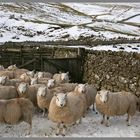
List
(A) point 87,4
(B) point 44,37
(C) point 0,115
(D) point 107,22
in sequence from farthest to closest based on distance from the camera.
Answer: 1. (A) point 87,4
2. (D) point 107,22
3. (B) point 44,37
4. (C) point 0,115

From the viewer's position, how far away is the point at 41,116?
50.2ft

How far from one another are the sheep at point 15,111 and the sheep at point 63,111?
0.85 metres

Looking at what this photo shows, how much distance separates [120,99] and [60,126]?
2658 mm

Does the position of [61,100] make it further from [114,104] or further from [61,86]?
[61,86]

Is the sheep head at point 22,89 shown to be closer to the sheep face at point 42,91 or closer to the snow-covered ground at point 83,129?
the sheep face at point 42,91

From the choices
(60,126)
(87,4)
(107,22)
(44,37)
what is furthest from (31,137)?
(87,4)

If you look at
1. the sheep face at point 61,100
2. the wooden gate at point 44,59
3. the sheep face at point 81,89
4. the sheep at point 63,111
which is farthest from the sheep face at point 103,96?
the wooden gate at point 44,59

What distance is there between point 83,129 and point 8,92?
341cm

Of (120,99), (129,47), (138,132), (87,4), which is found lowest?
(138,132)

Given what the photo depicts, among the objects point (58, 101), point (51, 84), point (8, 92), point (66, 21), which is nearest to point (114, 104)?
point (58, 101)

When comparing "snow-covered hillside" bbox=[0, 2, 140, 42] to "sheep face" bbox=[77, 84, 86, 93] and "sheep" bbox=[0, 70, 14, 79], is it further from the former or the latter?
"sheep face" bbox=[77, 84, 86, 93]

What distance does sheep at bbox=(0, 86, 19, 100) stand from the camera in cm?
1503

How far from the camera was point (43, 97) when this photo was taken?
48.5 ft

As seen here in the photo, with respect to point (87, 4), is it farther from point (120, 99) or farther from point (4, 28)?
point (120, 99)
